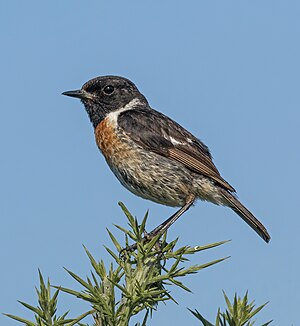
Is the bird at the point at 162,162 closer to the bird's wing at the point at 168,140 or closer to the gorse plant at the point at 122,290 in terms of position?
the bird's wing at the point at 168,140

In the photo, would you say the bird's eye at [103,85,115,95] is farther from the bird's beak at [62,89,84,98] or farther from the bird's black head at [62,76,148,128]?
the bird's beak at [62,89,84,98]

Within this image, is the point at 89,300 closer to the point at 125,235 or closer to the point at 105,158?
the point at 125,235

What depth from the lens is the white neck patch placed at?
7.05 m

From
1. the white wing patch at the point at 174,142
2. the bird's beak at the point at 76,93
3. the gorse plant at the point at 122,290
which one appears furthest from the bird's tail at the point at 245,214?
the gorse plant at the point at 122,290

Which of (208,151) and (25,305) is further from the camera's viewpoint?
(208,151)

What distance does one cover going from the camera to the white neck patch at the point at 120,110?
7.05 metres

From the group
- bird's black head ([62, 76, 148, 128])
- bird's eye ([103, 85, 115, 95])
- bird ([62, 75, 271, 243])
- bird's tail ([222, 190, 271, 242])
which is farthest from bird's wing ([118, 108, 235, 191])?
bird's eye ([103, 85, 115, 95])

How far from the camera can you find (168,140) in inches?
269

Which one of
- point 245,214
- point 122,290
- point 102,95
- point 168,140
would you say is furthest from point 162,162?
point 122,290

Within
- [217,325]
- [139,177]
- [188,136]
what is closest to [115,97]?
[188,136]

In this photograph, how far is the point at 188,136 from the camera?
7.09m

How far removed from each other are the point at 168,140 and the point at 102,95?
1.09m

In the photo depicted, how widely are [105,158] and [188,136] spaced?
3.24 feet

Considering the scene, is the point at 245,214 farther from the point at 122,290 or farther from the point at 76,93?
the point at 122,290
